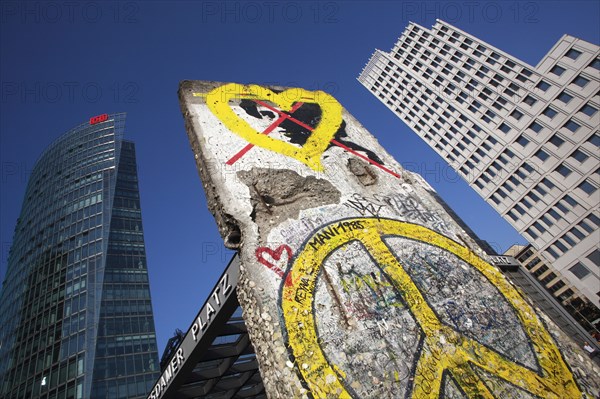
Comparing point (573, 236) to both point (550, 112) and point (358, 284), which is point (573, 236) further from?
point (358, 284)

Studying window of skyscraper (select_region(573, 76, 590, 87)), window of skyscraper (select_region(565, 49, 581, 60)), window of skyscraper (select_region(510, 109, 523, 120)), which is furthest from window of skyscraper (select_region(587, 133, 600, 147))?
window of skyscraper (select_region(510, 109, 523, 120))

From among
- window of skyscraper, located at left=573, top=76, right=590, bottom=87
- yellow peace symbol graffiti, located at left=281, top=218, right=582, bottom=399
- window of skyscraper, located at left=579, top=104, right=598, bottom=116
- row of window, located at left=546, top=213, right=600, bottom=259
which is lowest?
yellow peace symbol graffiti, located at left=281, top=218, right=582, bottom=399

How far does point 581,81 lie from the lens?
80.7 feet

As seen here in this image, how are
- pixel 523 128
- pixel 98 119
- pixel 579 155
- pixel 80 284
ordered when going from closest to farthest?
pixel 579 155, pixel 523 128, pixel 80 284, pixel 98 119

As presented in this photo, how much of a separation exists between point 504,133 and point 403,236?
33754 millimetres

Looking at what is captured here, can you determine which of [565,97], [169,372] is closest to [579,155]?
[565,97]

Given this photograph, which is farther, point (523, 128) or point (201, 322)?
point (523, 128)

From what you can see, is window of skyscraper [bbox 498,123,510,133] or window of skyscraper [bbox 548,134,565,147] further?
window of skyscraper [bbox 498,123,510,133]

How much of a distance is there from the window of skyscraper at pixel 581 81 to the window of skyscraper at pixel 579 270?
43.3 feet

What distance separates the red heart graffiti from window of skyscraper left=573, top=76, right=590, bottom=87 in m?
31.1

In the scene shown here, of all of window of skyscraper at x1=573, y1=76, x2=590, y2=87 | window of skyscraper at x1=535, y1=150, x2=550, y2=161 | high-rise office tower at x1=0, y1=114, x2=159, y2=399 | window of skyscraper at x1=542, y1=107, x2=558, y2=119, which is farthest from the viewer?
high-rise office tower at x1=0, y1=114, x2=159, y2=399

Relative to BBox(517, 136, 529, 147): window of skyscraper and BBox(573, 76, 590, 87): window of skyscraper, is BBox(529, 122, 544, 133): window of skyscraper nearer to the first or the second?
BBox(517, 136, 529, 147): window of skyscraper

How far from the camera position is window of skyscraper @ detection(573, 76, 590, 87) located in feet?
79.6

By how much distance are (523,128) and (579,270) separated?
12461 mm
